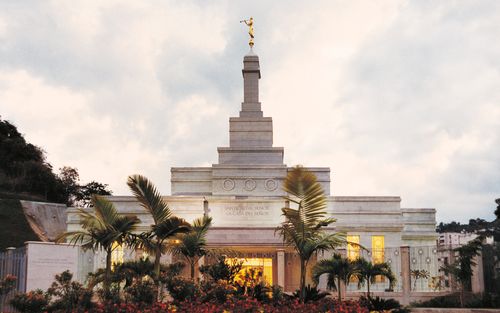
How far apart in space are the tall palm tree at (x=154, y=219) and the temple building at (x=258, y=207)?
12.9m

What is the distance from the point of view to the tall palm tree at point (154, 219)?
1411cm

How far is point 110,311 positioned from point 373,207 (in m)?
23.5

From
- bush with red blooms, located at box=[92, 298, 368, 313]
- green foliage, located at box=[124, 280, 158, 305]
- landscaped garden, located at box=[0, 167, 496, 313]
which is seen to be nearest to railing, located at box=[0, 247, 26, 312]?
landscaped garden, located at box=[0, 167, 496, 313]

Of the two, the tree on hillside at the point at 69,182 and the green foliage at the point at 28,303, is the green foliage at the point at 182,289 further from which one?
the tree on hillside at the point at 69,182

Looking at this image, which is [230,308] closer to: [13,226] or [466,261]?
[466,261]

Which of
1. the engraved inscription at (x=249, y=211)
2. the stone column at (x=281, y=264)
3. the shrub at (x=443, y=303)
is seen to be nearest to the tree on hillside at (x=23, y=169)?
the engraved inscription at (x=249, y=211)

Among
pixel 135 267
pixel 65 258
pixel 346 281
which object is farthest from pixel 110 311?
pixel 65 258

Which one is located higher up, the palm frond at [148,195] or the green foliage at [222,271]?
the palm frond at [148,195]

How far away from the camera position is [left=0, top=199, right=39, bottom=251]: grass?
36.1 meters

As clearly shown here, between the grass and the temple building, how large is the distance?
5200 millimetres

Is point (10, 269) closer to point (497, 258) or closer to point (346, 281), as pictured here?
point (346, 281)

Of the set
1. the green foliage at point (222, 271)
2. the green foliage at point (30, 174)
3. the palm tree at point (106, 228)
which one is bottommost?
the green foliage at point (222, 271)

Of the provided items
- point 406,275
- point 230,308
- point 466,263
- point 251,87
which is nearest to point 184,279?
point 230,308

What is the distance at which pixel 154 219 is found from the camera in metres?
14.4
